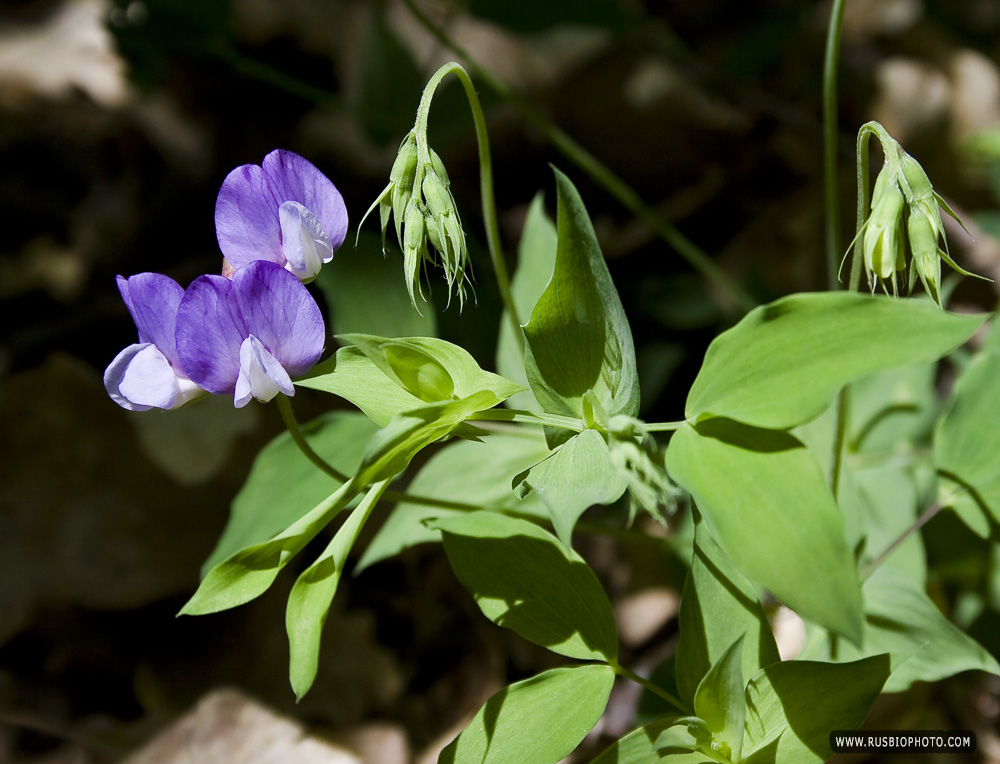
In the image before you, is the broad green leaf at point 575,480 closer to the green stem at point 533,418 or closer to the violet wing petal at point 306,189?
the green stem at point 533,418

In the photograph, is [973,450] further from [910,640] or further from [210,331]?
[210,331]

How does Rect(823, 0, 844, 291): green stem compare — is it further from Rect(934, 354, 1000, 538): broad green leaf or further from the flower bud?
Rect(934, 354, 1000, 538): broad green leaf

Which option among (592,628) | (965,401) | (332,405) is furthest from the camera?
(332,405)

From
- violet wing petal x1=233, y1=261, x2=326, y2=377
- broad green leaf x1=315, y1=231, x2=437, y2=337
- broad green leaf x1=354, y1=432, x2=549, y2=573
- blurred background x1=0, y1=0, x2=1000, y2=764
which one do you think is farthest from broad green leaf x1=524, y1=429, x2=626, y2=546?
blurred background x1=0, y1=0, x2=1000, y2=764

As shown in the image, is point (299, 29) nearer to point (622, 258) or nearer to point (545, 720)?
point (622, 258)

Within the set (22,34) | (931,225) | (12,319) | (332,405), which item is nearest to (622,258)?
(332,405)

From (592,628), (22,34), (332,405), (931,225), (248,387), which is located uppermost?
(22,34)
